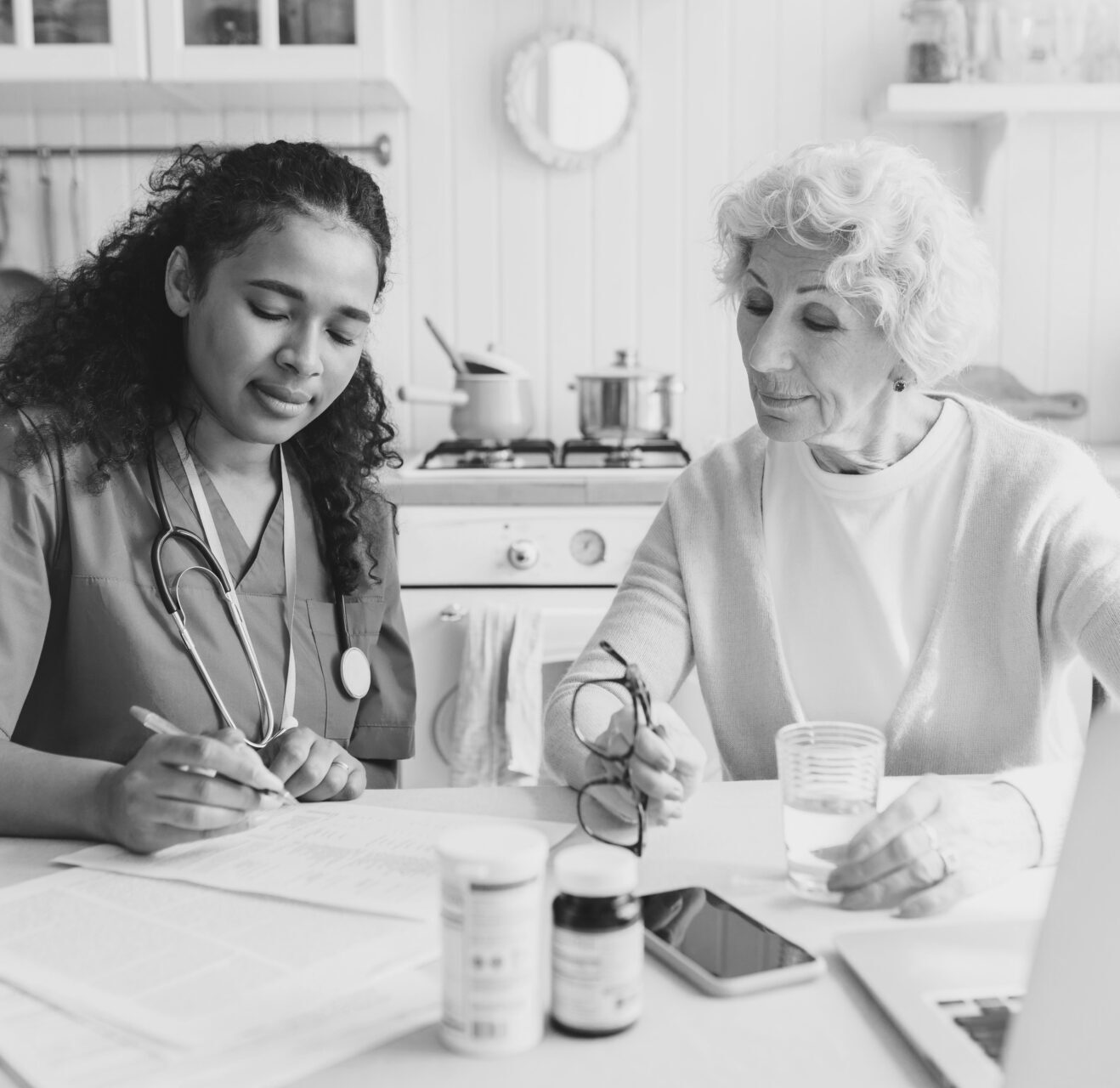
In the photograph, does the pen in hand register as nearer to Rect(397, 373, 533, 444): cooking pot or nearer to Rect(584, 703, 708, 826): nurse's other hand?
Rect(584, 703, 708, 826): nurse's other hand

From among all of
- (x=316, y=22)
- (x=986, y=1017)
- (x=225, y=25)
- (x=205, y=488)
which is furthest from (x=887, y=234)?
(x=225, y=25)

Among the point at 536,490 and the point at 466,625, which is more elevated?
the point at 536,490

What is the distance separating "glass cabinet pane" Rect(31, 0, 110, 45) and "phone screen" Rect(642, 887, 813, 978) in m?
2.22

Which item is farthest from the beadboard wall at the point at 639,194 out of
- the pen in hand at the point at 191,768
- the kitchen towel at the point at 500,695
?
the pen in hand at the point at 191,768

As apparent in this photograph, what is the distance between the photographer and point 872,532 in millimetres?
1413

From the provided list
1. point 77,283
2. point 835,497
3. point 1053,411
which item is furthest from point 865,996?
point 1053,411

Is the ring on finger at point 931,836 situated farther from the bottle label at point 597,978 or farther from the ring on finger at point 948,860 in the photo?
the bottle label at point 597,978

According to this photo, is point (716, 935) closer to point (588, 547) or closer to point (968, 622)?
point (968, 622)

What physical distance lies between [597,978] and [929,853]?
1.01 ft

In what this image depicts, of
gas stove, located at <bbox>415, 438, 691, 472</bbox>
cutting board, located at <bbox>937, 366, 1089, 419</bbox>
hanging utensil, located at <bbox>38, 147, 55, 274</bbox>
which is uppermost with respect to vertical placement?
hanging utensil, located at <bbox>38, 147, 55, 274</bbox>

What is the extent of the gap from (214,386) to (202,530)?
15 centimetres

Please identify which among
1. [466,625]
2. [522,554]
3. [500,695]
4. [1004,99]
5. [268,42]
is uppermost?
[268,42]

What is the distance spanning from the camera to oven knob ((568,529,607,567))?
2342mm

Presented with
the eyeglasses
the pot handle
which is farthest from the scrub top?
the pot handle
